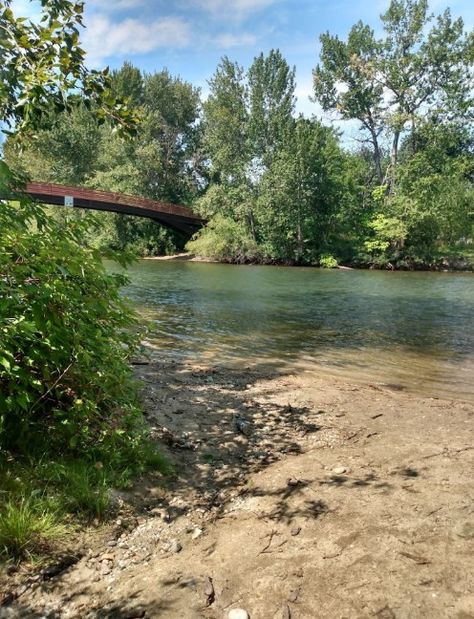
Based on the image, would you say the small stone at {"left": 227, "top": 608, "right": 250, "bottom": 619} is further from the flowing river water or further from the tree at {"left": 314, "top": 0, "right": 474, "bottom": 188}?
the tree at {"left": 314, "top": 0, "right": 474, "bottom": 188}

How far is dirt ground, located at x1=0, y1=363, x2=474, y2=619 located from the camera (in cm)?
252

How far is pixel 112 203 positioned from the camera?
43.2 m

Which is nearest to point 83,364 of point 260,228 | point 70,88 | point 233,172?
point 70,88

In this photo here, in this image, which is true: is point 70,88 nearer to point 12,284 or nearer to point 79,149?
point 12,284

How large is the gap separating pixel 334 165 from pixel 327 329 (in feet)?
115

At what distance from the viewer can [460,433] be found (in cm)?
523

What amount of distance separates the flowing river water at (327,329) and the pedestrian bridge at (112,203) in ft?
69.7

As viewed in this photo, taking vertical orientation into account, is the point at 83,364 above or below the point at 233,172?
below

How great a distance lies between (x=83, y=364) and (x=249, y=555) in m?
1.84

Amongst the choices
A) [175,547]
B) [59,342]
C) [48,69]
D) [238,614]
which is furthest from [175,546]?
[48,69]

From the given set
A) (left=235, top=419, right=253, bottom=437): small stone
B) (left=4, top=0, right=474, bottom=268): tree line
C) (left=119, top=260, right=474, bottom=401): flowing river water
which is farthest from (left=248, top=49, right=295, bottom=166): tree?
(left=235, top=419, right=253, bottom=437): small stone

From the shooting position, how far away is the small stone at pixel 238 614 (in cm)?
243

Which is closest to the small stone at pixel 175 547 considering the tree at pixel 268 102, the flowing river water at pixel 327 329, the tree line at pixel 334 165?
the flowing river water at pixel 327 329

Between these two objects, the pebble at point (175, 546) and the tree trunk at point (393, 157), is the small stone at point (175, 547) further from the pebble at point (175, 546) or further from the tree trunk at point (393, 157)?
the tree trunk at point (393, 157)
